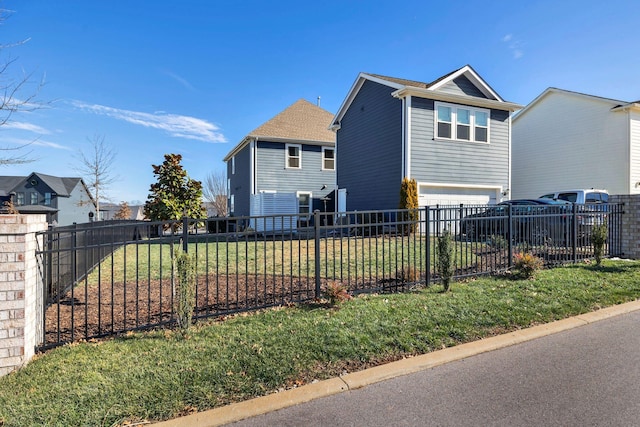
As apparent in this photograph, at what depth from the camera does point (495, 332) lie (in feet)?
13.8

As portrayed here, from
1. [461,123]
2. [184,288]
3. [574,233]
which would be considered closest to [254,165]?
[461,123]

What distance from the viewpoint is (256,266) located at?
16.7 ft

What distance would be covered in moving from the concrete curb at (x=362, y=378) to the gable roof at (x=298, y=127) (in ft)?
58.4

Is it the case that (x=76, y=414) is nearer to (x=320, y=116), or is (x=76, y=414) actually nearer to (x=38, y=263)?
(x=38, y=263)

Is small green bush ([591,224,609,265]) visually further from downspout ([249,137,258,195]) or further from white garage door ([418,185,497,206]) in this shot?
downspout ([249,137,258,195])

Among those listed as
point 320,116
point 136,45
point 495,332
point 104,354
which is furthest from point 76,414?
point 320,116

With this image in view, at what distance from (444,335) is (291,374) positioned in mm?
1934

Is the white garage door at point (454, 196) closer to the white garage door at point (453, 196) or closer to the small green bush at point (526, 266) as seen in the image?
the white garage door at point (453, 196)

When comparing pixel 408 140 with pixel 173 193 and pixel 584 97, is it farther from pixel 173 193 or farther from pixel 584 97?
pixel 584 97

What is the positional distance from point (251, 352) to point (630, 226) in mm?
9726

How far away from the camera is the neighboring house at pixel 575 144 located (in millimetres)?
15953

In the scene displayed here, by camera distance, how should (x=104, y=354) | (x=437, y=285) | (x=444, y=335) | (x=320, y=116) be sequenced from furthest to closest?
(x=320, y=116) → (x=437, y=285) → (x=444, y=335) → (x=104, y=354)

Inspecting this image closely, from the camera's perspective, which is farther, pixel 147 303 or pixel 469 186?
pixel 469 186

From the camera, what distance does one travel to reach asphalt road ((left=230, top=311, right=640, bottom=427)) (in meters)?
2.60
